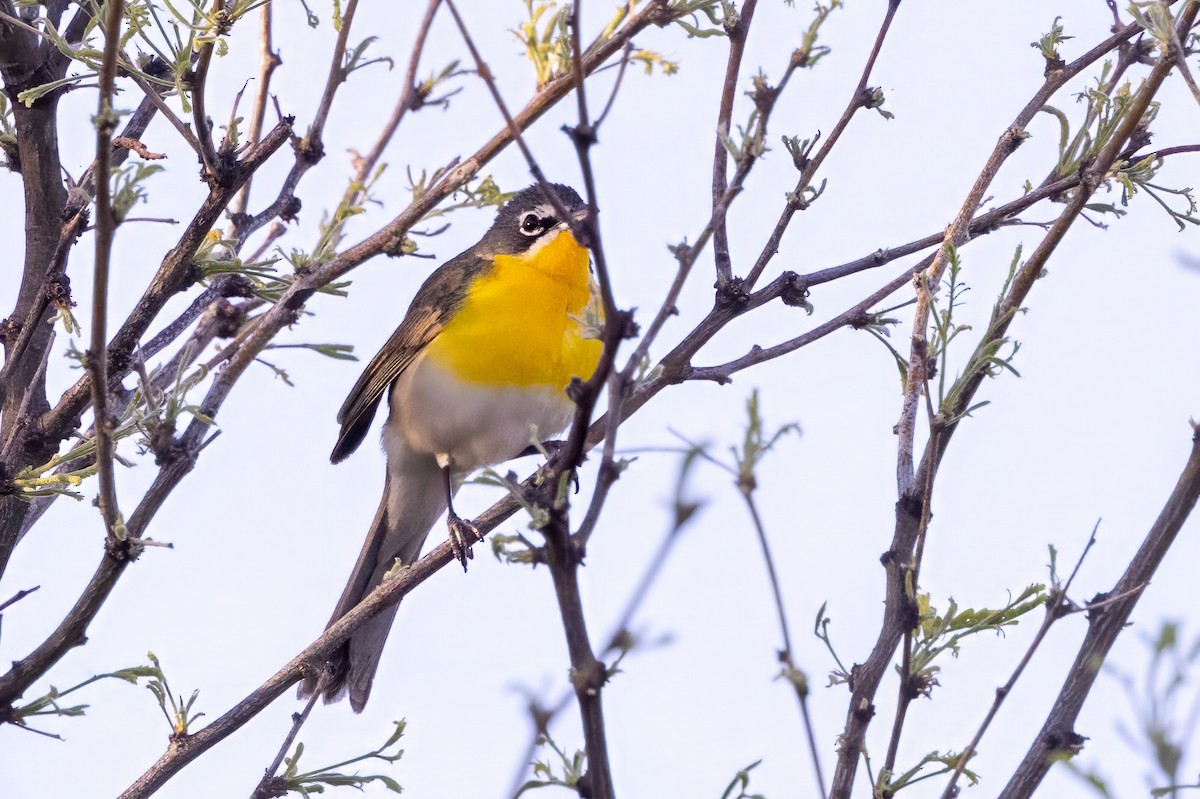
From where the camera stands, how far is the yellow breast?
582 centimetres

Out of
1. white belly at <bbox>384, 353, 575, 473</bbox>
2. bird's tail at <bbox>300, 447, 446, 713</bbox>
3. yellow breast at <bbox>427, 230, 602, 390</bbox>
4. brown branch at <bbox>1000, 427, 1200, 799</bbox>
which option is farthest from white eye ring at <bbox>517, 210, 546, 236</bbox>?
brown branch at <bbox>1000, 427, 1200, 799</bbox>

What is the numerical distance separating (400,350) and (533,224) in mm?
882

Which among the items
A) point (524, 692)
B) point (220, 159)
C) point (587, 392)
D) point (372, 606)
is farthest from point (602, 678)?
point (220, 159)

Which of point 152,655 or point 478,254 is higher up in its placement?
point 478,254

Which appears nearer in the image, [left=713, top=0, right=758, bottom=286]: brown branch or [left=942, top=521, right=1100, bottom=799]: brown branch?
[left=942, top=521, right=1100, bottom=799]: brown branch

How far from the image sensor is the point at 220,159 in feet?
11.6

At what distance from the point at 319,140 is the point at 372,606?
1.29m

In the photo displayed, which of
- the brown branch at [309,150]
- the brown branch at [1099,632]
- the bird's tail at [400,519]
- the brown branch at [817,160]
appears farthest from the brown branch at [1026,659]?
the bird's tail at [400,519]

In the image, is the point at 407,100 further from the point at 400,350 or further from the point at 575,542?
the point at 400,350

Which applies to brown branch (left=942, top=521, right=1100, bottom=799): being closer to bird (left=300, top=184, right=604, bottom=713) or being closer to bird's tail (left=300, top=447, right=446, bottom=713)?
bird (left=300, top=184, right=604, bottom=713)

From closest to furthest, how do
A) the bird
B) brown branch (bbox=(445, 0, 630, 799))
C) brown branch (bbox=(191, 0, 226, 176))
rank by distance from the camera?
brown branch (bbox=(445, 0, 630, 799)), brown branch (bbox=(191, 0, 226, 176)), the bird

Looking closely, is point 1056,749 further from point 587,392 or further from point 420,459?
point 420,459

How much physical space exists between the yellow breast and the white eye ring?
22cm

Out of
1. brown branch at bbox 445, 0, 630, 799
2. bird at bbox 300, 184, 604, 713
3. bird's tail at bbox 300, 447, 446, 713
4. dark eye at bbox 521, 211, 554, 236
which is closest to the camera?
brown branch at bbox 445, 0, 630, 799
